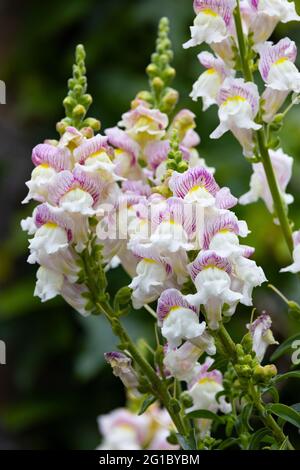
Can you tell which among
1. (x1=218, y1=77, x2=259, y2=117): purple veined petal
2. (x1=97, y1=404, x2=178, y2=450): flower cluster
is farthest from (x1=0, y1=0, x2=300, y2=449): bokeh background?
(x1=218, y1=77, x2=259, y2=117): purple veined petal

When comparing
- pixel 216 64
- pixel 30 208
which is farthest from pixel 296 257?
pixel 30 208

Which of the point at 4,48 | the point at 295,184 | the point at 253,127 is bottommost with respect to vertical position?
the point at 295,184

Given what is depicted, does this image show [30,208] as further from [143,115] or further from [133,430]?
[143,115]

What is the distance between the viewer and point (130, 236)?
0.61m

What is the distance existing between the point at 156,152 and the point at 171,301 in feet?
0.53

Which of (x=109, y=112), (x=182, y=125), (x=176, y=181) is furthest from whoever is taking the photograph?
(x=109, y=112)

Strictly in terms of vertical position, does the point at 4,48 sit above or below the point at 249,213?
above

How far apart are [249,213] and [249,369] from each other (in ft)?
3.24

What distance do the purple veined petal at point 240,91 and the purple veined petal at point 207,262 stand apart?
5.1 inches

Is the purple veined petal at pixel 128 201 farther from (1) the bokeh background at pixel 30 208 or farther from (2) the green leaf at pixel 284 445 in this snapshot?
(1) the bokeh background at pixel 30 208

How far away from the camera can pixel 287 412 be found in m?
0.56

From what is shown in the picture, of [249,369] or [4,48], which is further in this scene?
[4,48]

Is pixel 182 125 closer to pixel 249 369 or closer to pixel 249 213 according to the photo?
pixel 249 369
